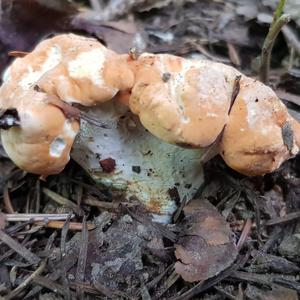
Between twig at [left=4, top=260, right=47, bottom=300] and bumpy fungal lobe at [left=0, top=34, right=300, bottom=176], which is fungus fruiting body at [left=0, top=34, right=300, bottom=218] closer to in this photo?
bumpy fungal lobe at [left=0, top=34, right=300, bottom=176]

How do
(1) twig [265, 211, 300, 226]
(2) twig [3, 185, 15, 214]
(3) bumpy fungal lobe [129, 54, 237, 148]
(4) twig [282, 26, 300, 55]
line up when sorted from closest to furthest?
1. (3) bumpy fungal lobe [129, 54, 237, 148]
2. (1) twig [265, 211, 300, 226]
3. (2) twig [3, 185, 15, 214]
4. (4) twig [282, 26, 300, 55]

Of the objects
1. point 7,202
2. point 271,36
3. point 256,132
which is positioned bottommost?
point 7,202

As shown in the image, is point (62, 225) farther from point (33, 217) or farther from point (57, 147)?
point (57, 147)

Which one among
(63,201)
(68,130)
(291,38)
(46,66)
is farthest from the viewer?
(291,38)

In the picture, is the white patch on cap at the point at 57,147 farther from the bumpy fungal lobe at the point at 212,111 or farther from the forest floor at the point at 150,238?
the forest floor at the point at 150,238

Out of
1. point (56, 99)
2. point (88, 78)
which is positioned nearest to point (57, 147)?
point (56, 99)

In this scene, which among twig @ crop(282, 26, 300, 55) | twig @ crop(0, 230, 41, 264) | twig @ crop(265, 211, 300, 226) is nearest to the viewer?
twig @ crop(0, 230, 41, 264)

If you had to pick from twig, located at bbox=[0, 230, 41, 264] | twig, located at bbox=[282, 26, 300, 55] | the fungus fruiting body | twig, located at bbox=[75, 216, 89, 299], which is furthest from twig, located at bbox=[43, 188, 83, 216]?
twig, located at bbox=[282, 26, 300, 55]

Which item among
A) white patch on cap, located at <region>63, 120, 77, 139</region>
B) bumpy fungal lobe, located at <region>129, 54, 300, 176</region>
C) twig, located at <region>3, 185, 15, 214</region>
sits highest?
bumpy fungal lobe, located at <region>129, 54, 300, 176</region>
